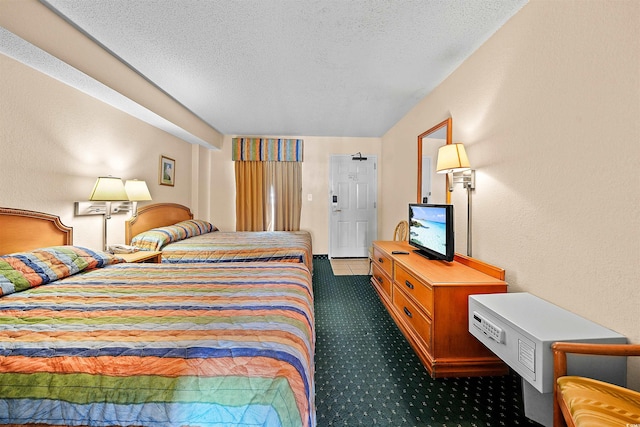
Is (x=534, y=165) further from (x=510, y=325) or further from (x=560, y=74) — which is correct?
(x=510, y=325)

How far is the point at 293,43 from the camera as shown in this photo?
6.97 ft

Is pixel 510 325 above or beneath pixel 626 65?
beneath

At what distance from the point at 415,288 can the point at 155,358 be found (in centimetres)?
179

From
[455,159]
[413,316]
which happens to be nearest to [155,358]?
[413,316]

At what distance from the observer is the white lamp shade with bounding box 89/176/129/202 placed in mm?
2463

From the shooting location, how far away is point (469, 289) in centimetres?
178

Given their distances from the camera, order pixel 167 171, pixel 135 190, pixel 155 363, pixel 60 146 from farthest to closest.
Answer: pixel 167 171, pixel 135 190, pixel 60 146, pixel 155 363

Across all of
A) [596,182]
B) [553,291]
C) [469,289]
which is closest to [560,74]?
[596,182]

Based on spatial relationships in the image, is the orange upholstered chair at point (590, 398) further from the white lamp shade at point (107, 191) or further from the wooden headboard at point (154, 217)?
the wooden headboard at point (154, 217)

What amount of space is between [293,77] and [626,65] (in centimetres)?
238

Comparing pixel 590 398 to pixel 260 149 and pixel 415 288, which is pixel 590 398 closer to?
pixel 415 288

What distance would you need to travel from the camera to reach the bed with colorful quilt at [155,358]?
31.4 inches

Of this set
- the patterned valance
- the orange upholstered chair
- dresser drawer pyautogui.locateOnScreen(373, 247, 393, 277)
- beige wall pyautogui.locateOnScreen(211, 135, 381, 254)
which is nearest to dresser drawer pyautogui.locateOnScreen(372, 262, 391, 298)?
dresser drawer pyautogui.locateOnScreen(373, 247, 393, 277)

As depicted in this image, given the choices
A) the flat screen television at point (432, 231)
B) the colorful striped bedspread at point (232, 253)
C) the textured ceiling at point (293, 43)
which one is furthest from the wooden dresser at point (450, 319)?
the textured ceiling at point (293, 43)
